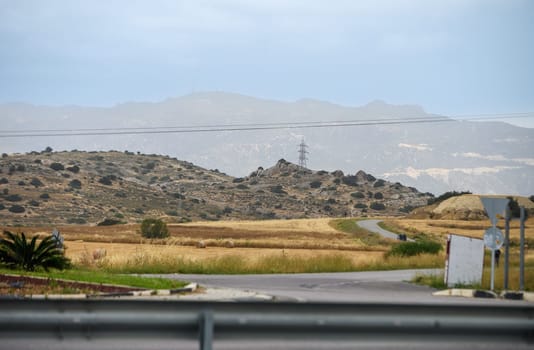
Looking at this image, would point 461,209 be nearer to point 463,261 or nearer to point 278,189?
point 278,189

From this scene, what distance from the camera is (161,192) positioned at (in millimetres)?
151625

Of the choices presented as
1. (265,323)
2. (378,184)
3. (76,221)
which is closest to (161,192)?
(76,221)

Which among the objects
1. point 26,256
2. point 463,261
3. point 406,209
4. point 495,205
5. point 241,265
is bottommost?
point 241,265

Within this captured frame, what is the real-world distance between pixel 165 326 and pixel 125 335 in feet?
0.97

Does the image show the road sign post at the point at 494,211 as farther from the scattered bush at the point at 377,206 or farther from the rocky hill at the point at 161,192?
the scattered bush at the point at 377,206

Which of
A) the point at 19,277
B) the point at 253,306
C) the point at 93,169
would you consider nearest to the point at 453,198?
the point at 93,169

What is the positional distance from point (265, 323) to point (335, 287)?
18312mm

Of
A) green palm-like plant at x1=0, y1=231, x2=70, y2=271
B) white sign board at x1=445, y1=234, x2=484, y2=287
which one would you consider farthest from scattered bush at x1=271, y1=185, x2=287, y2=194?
green palm-like plant at x1=0, y1=231, x2=70, y2=271

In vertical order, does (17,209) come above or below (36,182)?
below

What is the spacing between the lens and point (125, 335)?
19.8 feet

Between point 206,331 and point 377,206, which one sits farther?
point 377,206

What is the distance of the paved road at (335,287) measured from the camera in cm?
1986

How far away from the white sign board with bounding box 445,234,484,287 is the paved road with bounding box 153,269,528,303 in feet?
3.15

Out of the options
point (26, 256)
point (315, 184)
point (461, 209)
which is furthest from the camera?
point (315, 184)
